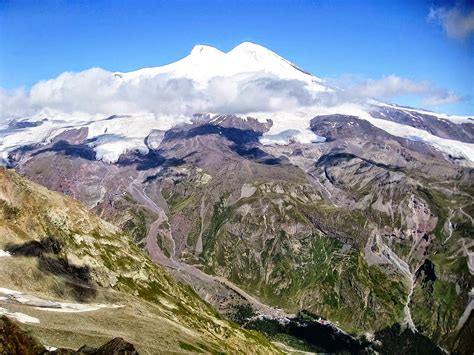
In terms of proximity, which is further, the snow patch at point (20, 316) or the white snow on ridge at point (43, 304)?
the white snow on ridge at point (43, 304)

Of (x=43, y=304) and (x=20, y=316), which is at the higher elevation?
(x=20, y=316)

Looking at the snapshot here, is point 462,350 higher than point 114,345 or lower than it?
higher

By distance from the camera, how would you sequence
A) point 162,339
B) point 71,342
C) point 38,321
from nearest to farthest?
point 71,342, point 38,321, point 162,339

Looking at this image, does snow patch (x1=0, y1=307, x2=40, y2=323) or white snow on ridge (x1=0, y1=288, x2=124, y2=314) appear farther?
white snow on ridge (x1=0, y1=288, x2=124, y2=314)

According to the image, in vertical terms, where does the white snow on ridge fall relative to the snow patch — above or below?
below

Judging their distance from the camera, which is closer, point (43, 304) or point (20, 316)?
point (20, 316)

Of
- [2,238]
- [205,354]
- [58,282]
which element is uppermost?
[2,238]

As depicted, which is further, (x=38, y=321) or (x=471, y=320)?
(x=38, y=321)

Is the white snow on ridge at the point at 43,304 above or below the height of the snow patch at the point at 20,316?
below

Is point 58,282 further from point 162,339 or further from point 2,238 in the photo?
point 162,339

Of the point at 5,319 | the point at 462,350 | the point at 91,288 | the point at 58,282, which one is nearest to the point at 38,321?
the point at 5,319

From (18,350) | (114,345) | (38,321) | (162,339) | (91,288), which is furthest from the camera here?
(91,288)
